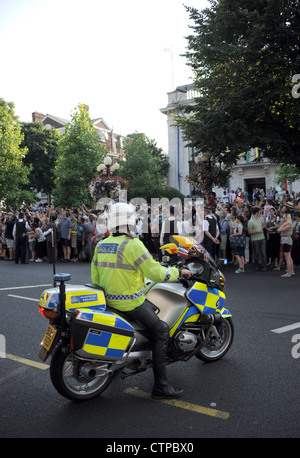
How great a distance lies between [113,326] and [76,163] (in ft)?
119

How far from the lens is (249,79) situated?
1441 cm

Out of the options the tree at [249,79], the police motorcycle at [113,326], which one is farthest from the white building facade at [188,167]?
the police motorcycle at [113,326]

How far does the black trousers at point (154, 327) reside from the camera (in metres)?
3.87

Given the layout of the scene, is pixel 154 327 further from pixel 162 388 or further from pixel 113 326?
pixel 162 388

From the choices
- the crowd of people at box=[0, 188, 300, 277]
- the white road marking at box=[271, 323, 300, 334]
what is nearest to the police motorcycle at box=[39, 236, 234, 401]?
the white road marking at box=[271, 323, 300, 334]

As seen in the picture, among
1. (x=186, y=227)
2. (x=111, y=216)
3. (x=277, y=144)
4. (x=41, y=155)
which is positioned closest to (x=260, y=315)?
(x=111, y=216)

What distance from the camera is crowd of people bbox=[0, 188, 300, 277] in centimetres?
1206

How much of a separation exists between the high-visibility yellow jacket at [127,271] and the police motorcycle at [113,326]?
112mm

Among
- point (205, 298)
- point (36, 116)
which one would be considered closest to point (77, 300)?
point (205, 298)

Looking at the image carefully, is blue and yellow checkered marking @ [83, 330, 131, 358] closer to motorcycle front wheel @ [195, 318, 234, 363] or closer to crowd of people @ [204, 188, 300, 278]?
motorcycle front wheel @ [195, 318, 234, 363]

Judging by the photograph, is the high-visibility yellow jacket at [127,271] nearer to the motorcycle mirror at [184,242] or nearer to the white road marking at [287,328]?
the motorcycle mirror at [184,242]

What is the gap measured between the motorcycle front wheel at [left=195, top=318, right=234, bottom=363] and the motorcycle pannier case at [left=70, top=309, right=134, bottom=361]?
4.41 ft
